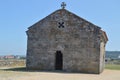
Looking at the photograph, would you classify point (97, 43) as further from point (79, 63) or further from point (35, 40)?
point (35, 40)

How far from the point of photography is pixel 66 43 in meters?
31.2

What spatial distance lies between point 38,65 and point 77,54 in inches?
166

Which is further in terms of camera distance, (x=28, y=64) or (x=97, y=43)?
(x=28, y=64)

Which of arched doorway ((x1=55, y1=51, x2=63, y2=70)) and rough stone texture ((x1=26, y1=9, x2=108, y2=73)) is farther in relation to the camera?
arched doorway ((x1=55, y1=51, x2=63, y2=70))

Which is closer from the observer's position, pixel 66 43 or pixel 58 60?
pixel 66 43

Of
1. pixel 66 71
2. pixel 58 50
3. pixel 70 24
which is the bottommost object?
pixel 66 71

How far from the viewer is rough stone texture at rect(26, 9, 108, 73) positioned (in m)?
30.2

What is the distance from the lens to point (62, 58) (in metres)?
31.4

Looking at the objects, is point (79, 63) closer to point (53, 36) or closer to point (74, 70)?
point (74, 70)

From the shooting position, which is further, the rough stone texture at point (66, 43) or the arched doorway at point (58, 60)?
the arched doorway at point (58, 60)

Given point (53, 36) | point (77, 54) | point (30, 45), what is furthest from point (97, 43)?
point (30, 45)

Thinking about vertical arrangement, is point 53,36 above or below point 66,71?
above

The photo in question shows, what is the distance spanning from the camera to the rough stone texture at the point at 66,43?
99.2ft

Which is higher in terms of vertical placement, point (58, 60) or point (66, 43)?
point (66, 43)
